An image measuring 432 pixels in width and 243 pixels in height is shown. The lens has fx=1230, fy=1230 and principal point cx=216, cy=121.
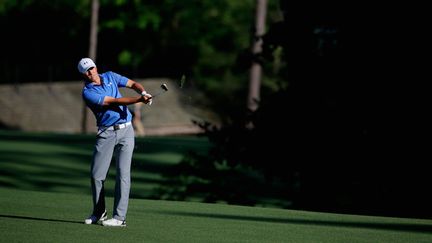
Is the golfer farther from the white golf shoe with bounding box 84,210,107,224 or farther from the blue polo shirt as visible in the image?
the white golf shoe with bounding box 84,210,107,224

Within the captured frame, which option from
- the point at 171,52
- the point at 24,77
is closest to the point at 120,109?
the point at 24,77

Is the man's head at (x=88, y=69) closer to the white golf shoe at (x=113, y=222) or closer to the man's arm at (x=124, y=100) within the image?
the man's arm at (x=124, y=100)

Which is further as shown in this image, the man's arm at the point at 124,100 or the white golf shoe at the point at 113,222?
→ the white golf shoe at the point at 113,222

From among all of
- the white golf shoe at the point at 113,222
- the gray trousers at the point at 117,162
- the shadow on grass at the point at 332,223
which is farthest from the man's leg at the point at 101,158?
the shadow on grass at the point at 332,223

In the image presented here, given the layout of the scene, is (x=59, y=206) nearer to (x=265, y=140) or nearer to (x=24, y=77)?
(x=265, y=140)

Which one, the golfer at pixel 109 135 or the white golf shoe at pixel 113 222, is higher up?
the golfer at pixel 109 135

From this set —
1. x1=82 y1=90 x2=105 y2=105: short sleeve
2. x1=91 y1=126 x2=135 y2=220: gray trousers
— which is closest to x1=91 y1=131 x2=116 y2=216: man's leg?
x1=91 y1=126 x2=135 y2=220: gray trousers

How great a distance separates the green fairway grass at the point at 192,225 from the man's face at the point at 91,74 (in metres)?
1.84

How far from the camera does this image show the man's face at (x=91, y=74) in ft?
49.6

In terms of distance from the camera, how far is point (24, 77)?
243ft

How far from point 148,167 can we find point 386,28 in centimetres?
1061

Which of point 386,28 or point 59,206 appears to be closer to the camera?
point 59,206

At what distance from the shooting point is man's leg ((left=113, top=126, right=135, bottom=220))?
50.0 ft

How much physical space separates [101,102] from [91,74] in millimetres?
391
